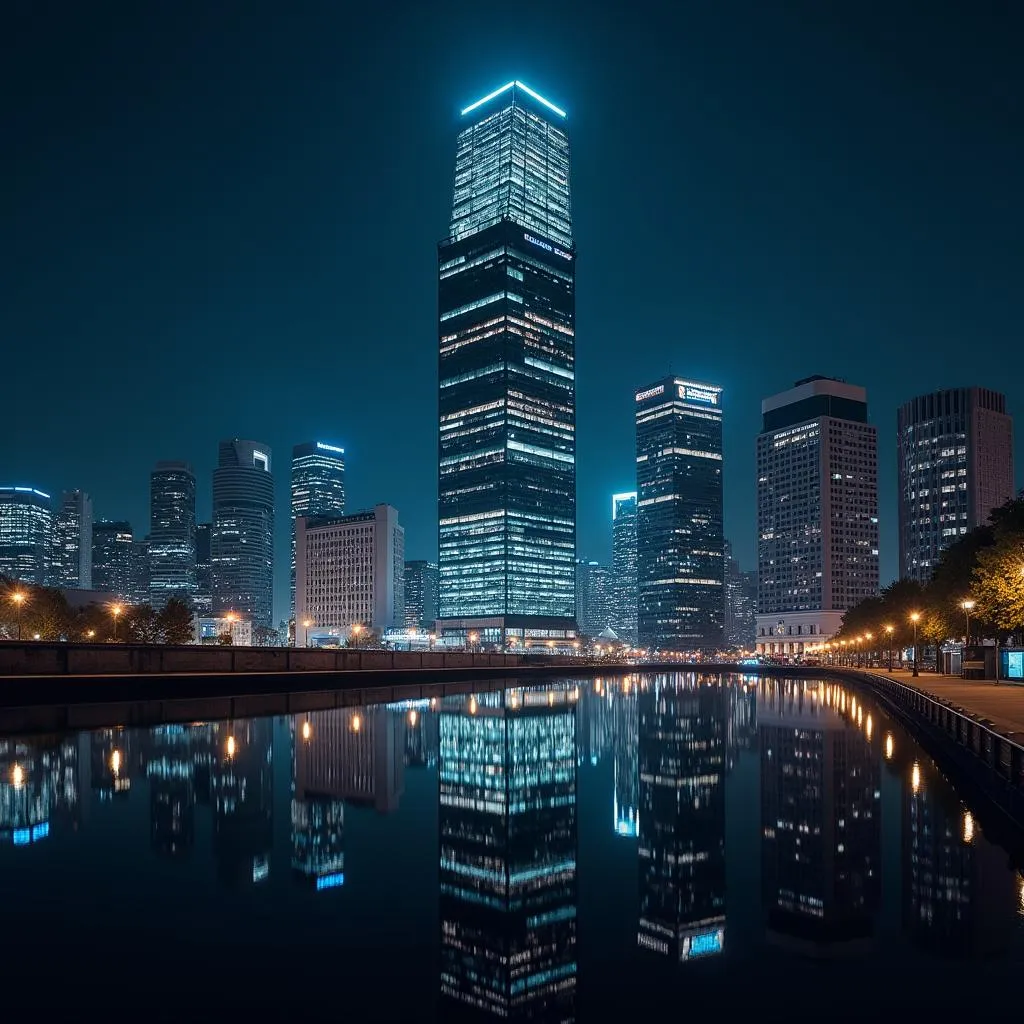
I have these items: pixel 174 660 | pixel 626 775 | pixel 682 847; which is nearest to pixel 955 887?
pixel 682 847

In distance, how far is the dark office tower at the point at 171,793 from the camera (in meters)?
16.0

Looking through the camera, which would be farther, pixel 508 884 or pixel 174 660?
pixel 174 660

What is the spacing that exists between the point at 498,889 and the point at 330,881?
96.4 inches

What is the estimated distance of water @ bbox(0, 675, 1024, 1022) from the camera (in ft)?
30.2

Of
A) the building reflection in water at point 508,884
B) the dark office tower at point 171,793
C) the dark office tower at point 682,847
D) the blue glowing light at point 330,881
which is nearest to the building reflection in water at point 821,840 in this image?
the dark office tower at point 682,847

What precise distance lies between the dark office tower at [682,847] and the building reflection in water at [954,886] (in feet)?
8.27

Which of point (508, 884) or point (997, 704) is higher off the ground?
point (508, 884)

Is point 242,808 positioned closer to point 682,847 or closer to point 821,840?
point 682,847

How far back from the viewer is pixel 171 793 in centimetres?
2088

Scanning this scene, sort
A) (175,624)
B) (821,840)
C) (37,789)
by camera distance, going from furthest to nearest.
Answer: (175,624) < (37,789) < (821,840)

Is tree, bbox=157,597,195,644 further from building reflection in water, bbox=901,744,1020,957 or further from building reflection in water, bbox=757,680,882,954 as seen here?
building reflection in water, bbox=901,744,1020,957

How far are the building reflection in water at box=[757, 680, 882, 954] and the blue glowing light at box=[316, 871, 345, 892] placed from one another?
5964mm

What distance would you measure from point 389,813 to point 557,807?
3568 millimetres

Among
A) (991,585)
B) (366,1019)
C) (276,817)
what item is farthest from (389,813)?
(991,585)
